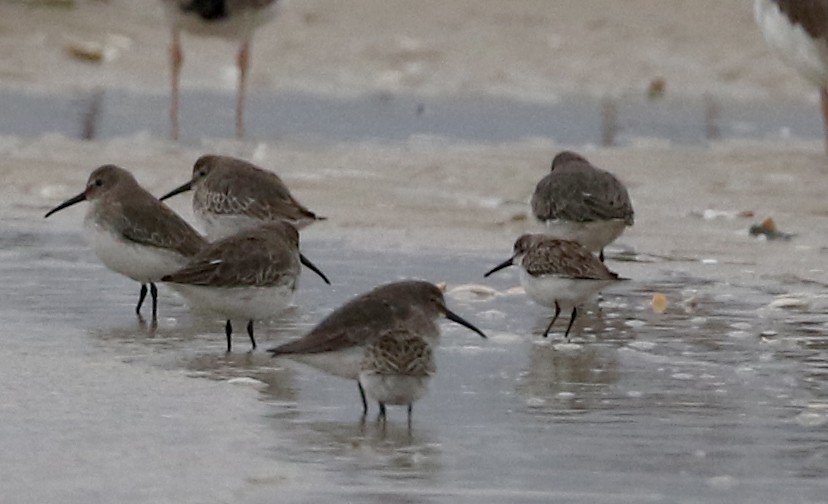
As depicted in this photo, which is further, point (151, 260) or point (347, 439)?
point (151, 260)

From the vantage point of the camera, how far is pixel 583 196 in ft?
33.7

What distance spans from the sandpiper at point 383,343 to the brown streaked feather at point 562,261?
3.22 feet

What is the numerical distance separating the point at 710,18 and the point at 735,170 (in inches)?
273

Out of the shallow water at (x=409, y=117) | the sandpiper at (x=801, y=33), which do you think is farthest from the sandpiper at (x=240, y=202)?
the sandpiper at (x=801, y=33)

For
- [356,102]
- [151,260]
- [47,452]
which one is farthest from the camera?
[356,102]

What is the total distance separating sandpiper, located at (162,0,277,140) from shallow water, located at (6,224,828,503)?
6700 millimetres

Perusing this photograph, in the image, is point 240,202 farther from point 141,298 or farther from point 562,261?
point 562,261

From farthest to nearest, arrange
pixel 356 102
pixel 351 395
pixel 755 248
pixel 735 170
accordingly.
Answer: pixel 356 102 < pixel 735 170 < pixel 755 248 < pixel 351 395

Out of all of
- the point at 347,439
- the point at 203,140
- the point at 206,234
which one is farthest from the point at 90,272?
the point at 203,140

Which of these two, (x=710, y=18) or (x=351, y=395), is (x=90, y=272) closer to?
(x=351, y=395)

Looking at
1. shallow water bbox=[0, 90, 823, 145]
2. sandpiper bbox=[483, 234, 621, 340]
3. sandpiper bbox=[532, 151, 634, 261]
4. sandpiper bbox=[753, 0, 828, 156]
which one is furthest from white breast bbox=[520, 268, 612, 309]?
shallow water bbox=[0, 90, 823, 145]

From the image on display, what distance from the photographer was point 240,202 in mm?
10461

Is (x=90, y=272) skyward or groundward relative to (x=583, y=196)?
groundward

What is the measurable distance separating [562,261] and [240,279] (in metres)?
1.44
